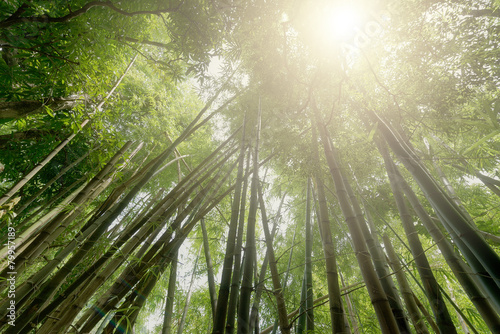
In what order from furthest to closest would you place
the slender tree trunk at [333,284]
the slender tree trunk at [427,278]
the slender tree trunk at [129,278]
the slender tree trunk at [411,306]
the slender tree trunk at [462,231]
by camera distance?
the slender tree trunk at [411,306] < the slender tree trunk at [427,278] < the slender tree trunk at [333,284] < the slender tree trunk at [129,278] < the slender tree trunk at [462,231]

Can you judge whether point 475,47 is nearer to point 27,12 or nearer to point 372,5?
point 372,5

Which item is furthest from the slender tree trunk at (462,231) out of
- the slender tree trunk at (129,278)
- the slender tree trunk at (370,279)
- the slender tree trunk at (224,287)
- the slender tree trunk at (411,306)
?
the slender tree trunk at (129,278)

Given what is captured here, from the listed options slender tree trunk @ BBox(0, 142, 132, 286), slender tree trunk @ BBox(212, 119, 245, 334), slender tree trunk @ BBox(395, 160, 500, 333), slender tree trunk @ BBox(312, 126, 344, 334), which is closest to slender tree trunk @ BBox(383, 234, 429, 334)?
slender tree trunk @ BBox(395, 160, 500, 333)

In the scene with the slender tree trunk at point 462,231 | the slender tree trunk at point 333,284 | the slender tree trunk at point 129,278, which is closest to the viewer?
the slender tree trunk at point 462,231

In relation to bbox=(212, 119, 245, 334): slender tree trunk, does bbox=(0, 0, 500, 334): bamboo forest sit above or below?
above

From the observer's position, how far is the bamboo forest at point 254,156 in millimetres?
1124

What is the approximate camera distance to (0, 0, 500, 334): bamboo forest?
44.3 inches

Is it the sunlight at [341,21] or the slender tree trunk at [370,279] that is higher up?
the sunlight at [341,21]

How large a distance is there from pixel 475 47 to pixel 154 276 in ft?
11.5

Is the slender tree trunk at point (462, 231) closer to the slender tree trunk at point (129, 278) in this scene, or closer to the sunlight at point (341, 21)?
the sunlight at point (341, 21)

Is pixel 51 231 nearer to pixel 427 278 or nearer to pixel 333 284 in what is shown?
pixel 333 284

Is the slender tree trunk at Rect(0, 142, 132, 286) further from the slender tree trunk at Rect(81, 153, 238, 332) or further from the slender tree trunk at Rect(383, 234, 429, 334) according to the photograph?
the slender tree trunk at Rect(383, 234, 429, 334)

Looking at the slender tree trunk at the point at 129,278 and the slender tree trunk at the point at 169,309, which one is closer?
the slender tree trunk at the point at 129,278

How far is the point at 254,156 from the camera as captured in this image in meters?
1.80
